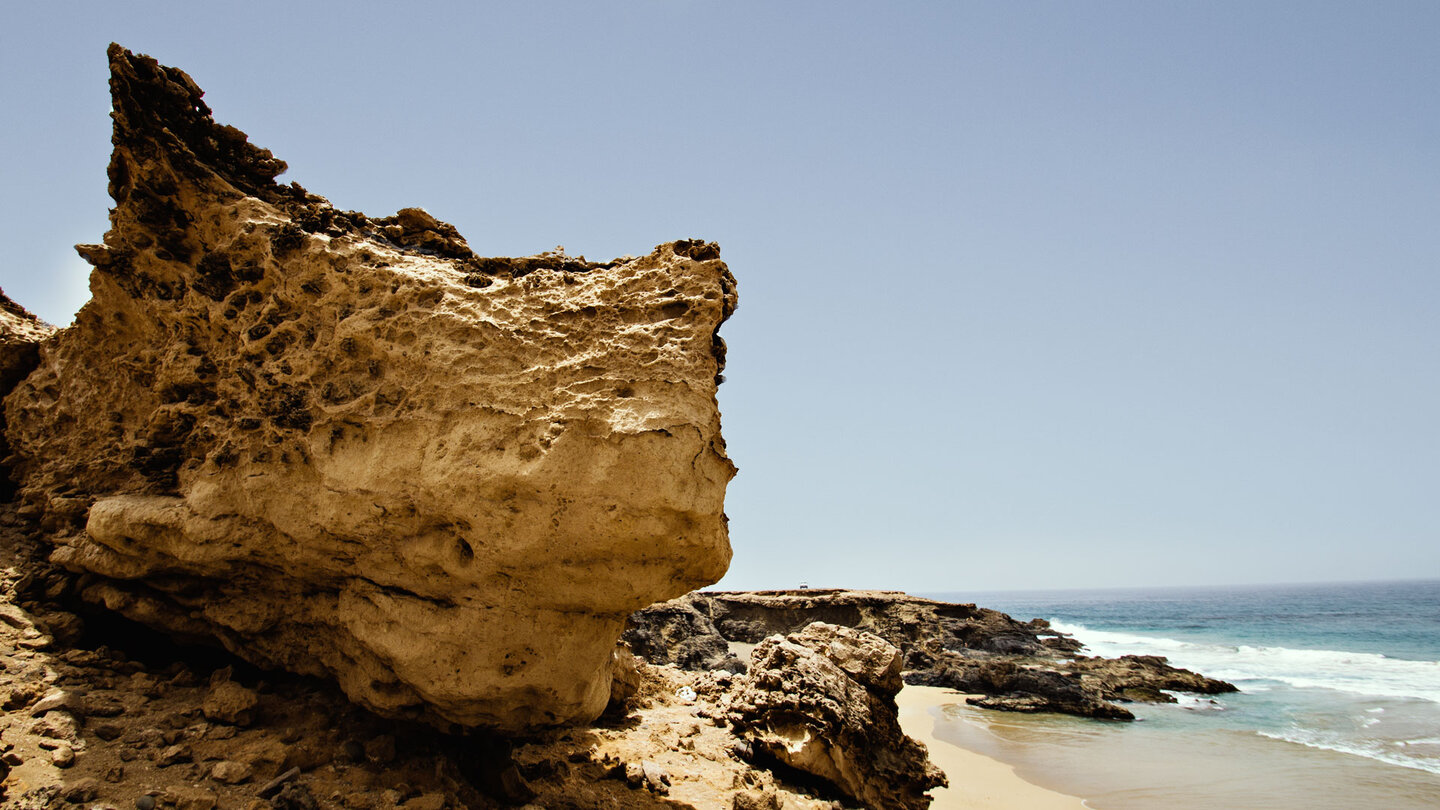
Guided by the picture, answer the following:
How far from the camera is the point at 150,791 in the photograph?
3.11 meters

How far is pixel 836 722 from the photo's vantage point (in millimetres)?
5684

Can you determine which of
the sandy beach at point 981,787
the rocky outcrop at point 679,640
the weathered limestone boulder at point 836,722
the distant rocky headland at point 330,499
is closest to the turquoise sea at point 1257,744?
the sandy beach at point 981,787

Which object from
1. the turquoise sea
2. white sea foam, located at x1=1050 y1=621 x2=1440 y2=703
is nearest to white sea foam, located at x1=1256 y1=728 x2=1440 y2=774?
the turquoise sea

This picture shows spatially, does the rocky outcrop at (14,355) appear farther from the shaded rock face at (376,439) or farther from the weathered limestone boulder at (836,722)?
the weathered limestone boulder at (836,722)

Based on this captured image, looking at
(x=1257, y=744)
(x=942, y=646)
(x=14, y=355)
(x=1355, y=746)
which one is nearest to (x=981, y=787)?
(x=1257, y=744)

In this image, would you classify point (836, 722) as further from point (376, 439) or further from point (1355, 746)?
Answer: point (1355, 746)

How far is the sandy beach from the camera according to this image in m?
7.32

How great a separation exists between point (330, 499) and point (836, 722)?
4209mm

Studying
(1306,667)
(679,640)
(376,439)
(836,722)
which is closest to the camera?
(376,439)

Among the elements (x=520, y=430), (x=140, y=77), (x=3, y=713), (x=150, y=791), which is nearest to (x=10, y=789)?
(x=150, y=791)

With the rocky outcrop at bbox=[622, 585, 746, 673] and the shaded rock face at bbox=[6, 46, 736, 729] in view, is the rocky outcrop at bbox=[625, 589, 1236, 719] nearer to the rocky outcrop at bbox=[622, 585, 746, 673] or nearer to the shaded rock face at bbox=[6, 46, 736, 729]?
the rocky outcrop at bbox=[622, 585, 746, 673]

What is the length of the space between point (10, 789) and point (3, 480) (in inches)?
125

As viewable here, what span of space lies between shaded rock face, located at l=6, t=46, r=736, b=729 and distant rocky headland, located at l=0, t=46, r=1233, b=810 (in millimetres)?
16

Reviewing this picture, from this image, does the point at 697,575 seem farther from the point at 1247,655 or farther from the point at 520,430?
the point at 1247,655
